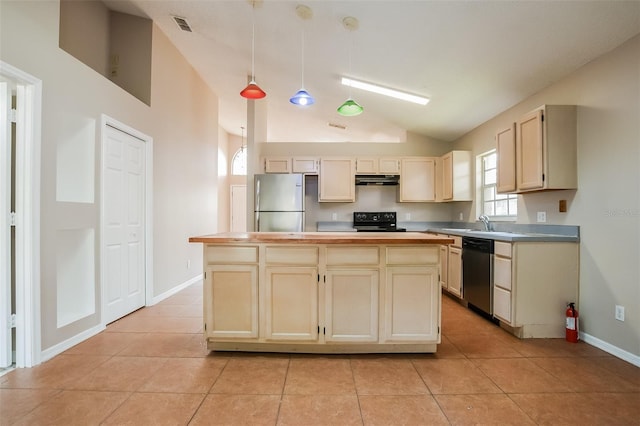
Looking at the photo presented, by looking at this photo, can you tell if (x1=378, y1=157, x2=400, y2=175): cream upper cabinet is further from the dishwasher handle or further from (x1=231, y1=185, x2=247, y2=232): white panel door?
(x1=231, y1=185, x2=247, y2=232): white panel door

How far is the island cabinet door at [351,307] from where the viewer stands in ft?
7.51

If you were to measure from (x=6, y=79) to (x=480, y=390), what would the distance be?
3.79m

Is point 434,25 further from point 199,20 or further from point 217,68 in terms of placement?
point 217,68

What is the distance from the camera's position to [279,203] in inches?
184

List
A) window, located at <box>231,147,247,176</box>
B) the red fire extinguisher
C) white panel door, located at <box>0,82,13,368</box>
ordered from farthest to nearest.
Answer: window, located at <box>231,147,247,176</box>, the red fire extinguisher, white panel door, located at <box>0,82,13,368</box>

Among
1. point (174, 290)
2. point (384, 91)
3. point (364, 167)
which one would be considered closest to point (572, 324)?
point (384, 91)

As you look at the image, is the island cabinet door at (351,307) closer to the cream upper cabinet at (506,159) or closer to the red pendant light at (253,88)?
the red pendant light at (253,88)

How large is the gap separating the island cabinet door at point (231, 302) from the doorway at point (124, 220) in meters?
1.37

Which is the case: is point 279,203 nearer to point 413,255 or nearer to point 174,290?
point 174,290

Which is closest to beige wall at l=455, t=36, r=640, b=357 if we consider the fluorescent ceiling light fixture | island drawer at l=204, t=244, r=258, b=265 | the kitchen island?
the kitchen island

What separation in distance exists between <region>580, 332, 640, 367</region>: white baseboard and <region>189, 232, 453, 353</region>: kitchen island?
141 centimetres

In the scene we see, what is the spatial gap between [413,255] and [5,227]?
298 cm

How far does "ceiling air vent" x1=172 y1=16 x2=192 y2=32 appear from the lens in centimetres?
349

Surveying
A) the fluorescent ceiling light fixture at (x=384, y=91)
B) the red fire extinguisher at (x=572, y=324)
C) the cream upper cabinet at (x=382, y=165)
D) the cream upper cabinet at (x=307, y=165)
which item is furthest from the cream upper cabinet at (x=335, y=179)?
the red fire extinguisher at (x=572, y=324)
